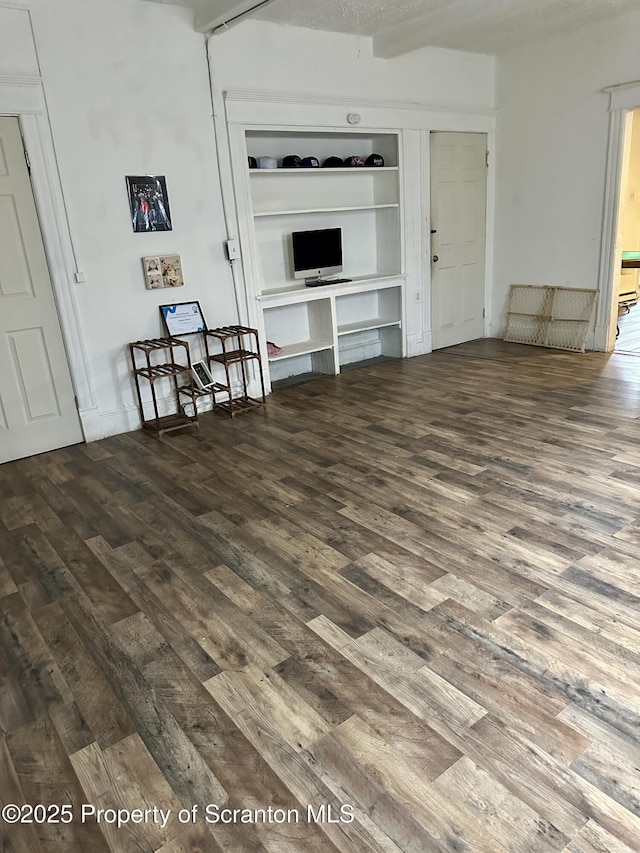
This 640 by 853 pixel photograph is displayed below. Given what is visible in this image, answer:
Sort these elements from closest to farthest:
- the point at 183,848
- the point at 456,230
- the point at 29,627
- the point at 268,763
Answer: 1. the point at 183,848
2. the point at 268,763
3. the point at 29,627
4. the point at 456,230

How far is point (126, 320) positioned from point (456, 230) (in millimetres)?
3898

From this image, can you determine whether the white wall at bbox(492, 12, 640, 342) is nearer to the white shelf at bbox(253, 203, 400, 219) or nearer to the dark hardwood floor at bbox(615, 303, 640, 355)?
the dark hardwood floor at bbox(615, 303, 640, 355)

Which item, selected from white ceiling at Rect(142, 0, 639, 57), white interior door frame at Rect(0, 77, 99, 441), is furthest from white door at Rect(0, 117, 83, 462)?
white ceiling at Rect(142, 0, 639, 57)

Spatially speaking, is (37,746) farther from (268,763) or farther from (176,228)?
(176,228)

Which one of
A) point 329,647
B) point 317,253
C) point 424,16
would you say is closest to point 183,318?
point 317,253

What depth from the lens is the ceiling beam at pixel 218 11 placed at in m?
4.00

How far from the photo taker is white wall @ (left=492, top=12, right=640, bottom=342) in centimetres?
565

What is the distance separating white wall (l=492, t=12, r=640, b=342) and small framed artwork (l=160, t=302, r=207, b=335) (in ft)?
12.8

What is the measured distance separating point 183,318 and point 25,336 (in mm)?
1164

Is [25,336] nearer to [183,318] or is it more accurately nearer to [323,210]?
[183,318]

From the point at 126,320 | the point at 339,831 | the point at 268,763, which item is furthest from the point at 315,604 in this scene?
the point at 126,320

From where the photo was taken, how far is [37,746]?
6.13 ft

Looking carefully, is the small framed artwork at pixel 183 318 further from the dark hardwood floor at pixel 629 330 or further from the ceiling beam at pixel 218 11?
the dark hardwood floor at pixel 629 330

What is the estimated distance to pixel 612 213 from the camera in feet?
19.3
